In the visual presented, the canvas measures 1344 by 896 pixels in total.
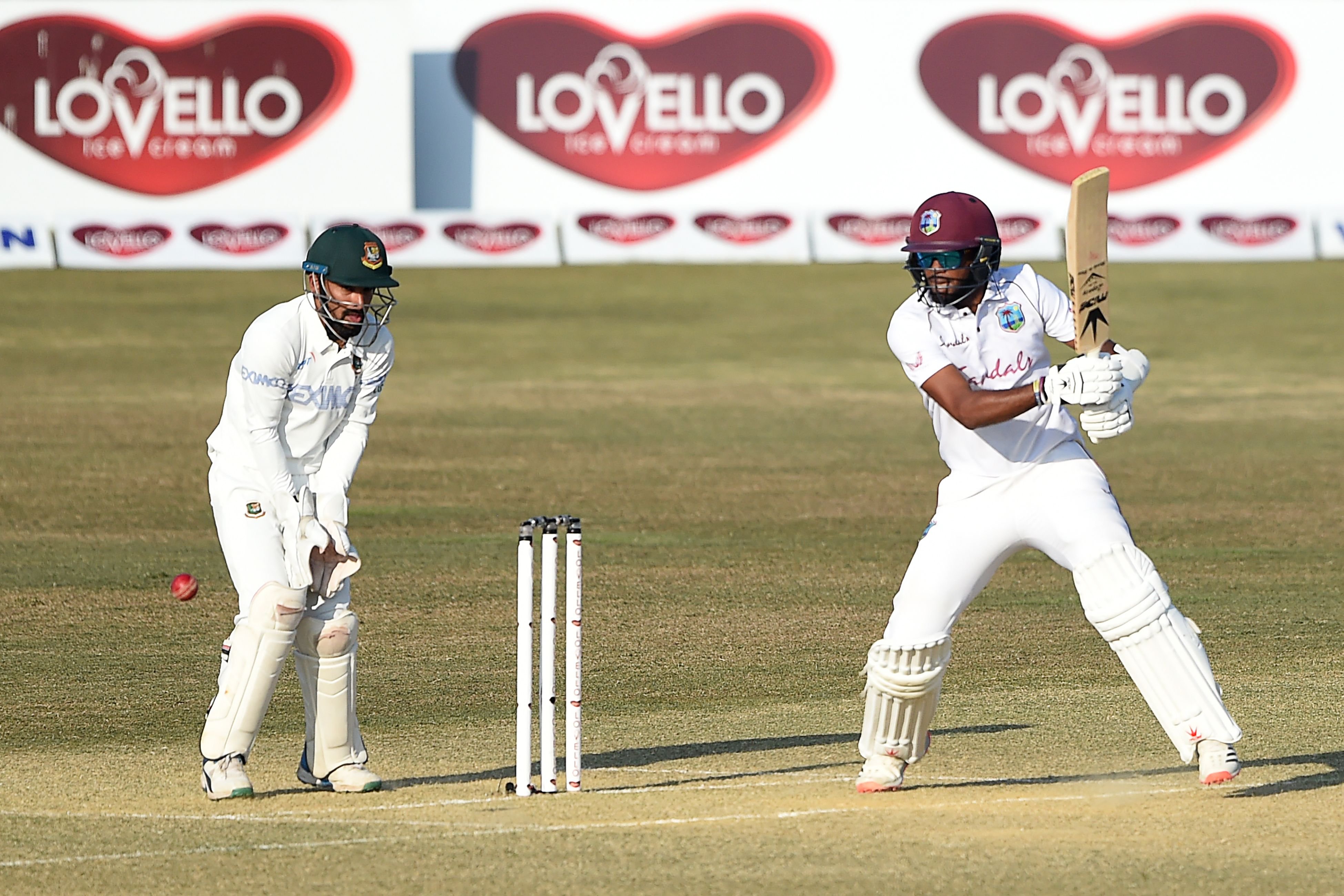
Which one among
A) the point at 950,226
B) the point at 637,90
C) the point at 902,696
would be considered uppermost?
the point at 637,90

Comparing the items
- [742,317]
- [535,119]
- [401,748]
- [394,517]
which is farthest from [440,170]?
[401,748]

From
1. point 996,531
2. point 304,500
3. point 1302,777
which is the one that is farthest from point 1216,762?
point 304,500

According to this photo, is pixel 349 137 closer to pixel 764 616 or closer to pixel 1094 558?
pixel 764 616

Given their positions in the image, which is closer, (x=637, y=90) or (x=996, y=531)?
(x=996, y=531)

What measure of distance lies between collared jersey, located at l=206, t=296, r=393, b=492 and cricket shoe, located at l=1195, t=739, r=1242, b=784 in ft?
9.40

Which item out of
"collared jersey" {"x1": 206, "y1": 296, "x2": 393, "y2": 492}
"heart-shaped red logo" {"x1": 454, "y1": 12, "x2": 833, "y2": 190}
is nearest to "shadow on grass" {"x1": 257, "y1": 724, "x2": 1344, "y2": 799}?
"collared jersey" {"x1": 206, "y1": 296, "x2": 393, "y2": 492}

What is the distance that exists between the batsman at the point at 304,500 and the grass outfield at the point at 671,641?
0.23m

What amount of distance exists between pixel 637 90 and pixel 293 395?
27936 millimetres

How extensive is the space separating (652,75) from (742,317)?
21.1ft

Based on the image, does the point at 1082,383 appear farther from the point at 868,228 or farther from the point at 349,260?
the point at 868,228

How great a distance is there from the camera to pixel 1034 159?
35219 mm

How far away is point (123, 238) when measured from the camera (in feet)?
106

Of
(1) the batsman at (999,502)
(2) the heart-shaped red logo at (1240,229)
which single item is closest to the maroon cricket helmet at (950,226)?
(1) the batsman at (999,502)

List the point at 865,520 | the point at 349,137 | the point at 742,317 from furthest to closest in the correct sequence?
the point at 349,137 < the point at 742,317 < the point at 865,520
